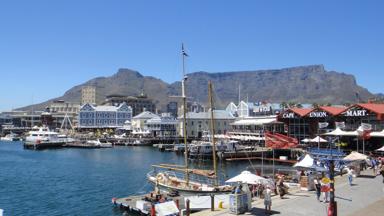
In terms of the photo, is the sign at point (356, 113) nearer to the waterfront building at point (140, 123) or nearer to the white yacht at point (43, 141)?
the white yacht at point (43, 141)

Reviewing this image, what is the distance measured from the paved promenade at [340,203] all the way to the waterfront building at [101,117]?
16666 cm

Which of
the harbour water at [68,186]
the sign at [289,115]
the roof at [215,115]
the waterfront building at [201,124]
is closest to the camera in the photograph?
the harbour water at [68,186]

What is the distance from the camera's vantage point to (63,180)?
56375mm

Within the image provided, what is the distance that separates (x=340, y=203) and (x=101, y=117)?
173 metres

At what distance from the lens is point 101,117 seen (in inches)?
7559

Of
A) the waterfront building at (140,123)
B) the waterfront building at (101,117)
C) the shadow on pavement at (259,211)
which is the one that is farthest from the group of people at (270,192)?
the waterfront building at (101,117)

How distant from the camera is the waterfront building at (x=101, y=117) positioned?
190000mm

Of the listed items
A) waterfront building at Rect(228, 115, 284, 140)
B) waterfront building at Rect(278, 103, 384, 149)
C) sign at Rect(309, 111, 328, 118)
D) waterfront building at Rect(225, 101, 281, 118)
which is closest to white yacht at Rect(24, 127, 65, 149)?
waterfront building at Rect(228, 115, 284, 140)

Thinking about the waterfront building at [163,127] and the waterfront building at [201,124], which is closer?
the waterfront building at [201,124]

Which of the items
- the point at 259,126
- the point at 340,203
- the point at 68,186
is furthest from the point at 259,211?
the point at 259,126

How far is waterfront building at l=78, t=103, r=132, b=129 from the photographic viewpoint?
190000 millimetres

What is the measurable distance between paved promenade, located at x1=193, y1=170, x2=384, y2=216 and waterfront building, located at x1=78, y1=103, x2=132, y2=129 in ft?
547

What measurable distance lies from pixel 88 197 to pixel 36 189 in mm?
8906

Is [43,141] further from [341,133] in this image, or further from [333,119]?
[341,133]
